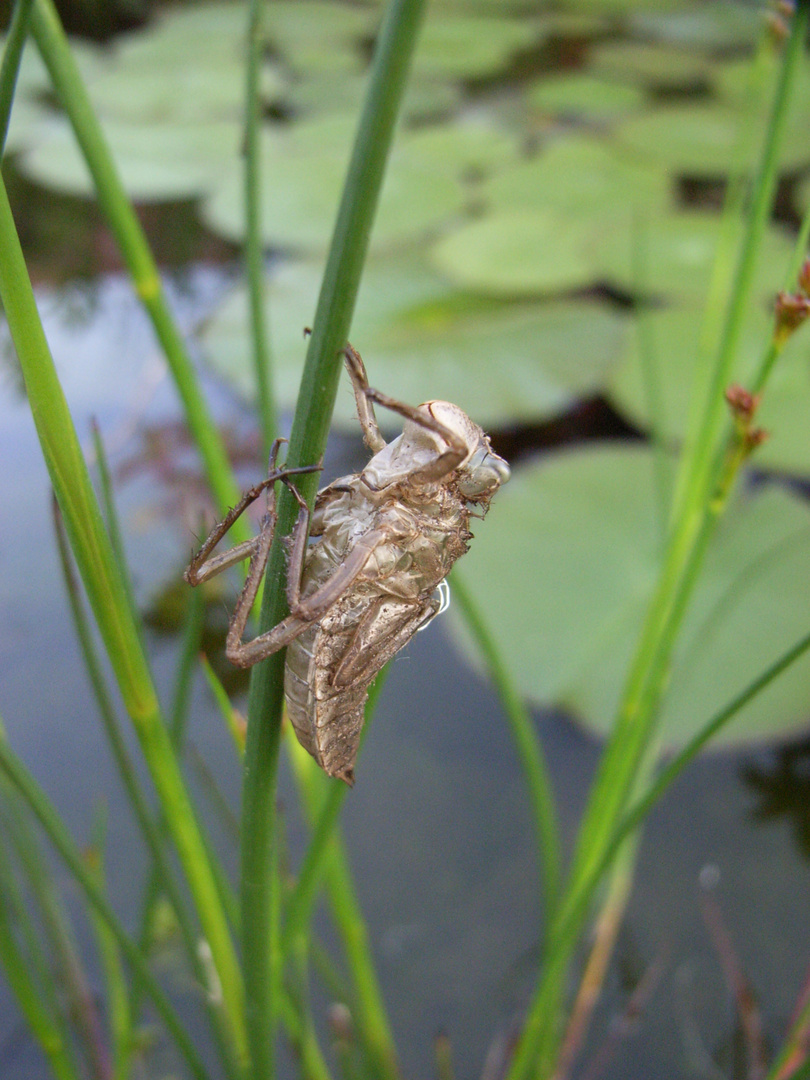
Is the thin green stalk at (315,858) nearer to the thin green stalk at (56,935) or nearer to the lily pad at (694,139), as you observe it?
the thin green stalk at (56,935)

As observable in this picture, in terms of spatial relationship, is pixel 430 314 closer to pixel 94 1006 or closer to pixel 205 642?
pixel 205 642

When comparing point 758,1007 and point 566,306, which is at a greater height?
point 566,306

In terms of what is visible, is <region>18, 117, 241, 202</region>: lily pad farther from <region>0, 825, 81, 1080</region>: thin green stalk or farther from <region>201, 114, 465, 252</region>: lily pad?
<region>0, 825, 81, 1080</region>: thin green stalk

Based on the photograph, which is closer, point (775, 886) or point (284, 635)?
point (284, 635)

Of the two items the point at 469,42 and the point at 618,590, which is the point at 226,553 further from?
the point at 469,42

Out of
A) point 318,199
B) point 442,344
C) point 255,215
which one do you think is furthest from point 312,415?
point 318,199

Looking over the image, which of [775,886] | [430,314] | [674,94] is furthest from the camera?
[674,94]

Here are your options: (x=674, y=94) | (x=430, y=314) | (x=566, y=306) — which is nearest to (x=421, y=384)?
(x=430, y=314)
